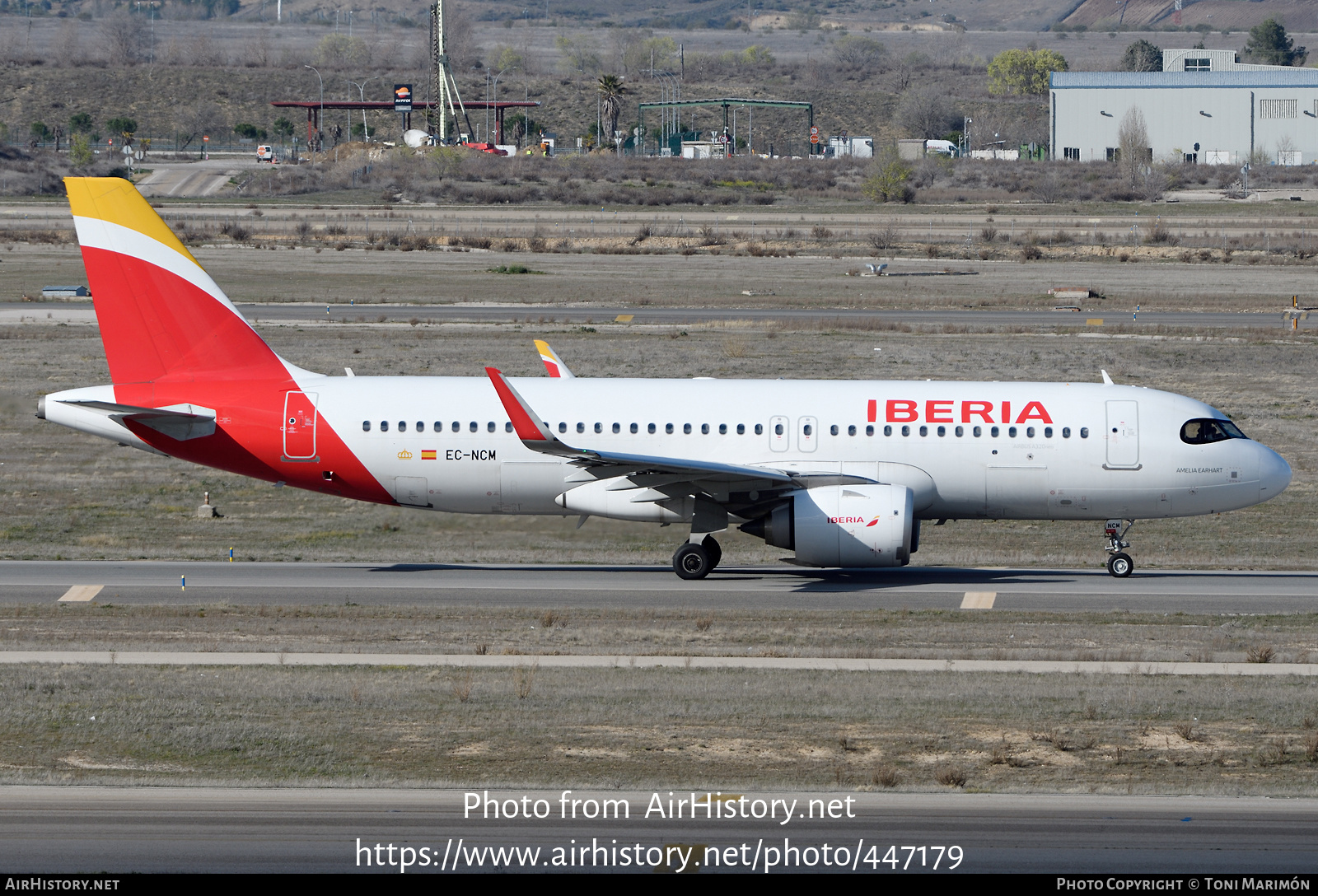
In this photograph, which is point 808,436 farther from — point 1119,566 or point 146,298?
point 146,298

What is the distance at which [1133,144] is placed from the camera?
529ft

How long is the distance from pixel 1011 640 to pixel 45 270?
68991 mm

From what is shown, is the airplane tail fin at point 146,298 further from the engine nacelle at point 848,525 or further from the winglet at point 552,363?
the engine nacelle at point 848,525

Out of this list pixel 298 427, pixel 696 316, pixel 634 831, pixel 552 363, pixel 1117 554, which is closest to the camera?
pixel 634 831

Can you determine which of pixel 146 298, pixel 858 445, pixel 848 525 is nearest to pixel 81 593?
Answer: pixel 146 298

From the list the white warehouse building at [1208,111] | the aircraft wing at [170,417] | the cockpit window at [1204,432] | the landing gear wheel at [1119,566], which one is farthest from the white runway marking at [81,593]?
the white warehouse building at [1208,111]

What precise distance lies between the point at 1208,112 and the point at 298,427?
176m

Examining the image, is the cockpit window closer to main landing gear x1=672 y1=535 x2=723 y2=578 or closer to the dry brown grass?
the dry brown grass

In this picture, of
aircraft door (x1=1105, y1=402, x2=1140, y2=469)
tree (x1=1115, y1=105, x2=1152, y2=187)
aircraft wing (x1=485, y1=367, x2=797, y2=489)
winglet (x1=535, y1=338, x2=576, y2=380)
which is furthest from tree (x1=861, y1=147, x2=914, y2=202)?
aircraft wing (x1=485, y1=367, x2=797, y2=489)

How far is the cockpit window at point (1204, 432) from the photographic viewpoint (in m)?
30.0

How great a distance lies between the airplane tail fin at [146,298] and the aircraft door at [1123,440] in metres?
16.9

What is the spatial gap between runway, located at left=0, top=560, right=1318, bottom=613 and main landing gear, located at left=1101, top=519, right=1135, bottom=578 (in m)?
0.19

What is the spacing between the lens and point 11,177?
463 ft
